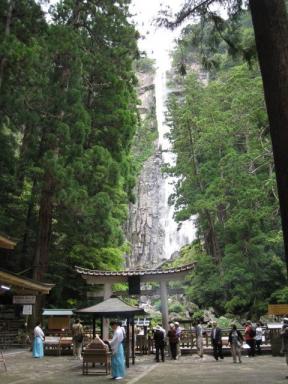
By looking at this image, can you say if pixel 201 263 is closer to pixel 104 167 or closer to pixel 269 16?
pixel 104 167

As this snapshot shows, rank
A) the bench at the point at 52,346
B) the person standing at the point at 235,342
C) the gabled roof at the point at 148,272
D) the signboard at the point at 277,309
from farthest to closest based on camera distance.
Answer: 1. the signboard at the point at 277,309
2. the gabled roof at the point at 148,272
3. the bench at the point at 52,346
4. the person standing at the point at 235,342

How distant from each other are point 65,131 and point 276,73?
481 inches

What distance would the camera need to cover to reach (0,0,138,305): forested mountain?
51.5ft

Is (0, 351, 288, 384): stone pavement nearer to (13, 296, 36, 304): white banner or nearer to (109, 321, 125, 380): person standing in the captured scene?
(109, 321, 125, 380): person standing

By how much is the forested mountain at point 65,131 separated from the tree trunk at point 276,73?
9.13 metres

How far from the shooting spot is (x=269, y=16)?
6070mm

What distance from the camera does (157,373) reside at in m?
11.1

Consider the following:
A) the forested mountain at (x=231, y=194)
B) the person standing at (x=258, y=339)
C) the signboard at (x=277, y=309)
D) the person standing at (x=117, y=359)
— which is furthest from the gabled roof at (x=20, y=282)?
the forested mountain at (x=231, y=194)

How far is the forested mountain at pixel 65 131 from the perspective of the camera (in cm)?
1570

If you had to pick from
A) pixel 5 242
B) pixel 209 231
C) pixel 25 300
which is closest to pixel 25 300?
pixel 25 300

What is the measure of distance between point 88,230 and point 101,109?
5721mm

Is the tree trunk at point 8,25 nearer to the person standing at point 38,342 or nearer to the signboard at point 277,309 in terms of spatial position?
the person standing at point 38,342

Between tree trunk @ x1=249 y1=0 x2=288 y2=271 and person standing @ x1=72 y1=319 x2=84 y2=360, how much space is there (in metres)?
10.6

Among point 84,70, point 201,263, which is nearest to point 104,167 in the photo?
point 84,70
